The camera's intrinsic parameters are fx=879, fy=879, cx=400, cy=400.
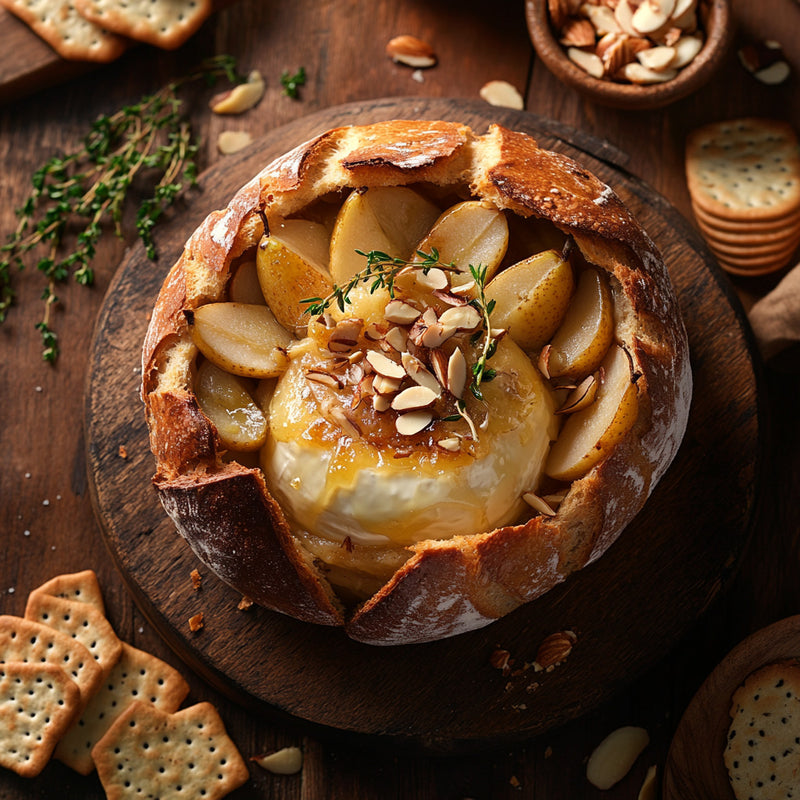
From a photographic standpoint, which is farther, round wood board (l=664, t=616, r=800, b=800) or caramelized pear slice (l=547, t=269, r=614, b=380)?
round wood board (l=664, t=616, r=800, b=800)

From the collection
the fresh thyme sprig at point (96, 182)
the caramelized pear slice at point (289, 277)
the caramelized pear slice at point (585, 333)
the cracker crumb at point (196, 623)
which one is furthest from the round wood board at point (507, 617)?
the caramelized pear slice at point (289, 277)

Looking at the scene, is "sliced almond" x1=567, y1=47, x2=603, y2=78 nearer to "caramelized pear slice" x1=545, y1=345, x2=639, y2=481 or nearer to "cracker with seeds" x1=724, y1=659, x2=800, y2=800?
"caramelized pear slice" x1=545, y1=345, x2=639, y2=481

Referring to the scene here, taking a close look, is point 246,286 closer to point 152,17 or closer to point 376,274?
point 376,274

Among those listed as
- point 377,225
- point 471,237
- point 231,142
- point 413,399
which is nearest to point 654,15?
point 471,237

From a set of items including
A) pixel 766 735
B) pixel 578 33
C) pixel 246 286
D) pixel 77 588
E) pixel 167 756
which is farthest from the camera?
pixel 578 33

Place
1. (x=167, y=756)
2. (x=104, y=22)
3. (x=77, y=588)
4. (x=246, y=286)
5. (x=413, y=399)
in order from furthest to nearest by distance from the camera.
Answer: (x=104, y=22), (x=77, y=588), (x=167, y=756), (x=246, y=286), (x=413, y=399)

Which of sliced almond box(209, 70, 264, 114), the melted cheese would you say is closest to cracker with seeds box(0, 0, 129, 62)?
sliced almond box(209, 70, 264, 114)
